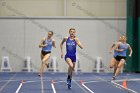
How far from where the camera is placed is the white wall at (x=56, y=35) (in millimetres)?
24766

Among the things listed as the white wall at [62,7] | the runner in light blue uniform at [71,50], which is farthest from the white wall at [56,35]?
the runner in light blue uniform at [71,50]

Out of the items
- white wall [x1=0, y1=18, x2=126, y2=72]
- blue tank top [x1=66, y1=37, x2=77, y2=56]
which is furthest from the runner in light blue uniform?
white wall [x1=0, y1=18, x2=126, y2=72]

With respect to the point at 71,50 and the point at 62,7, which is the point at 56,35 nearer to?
the point at 62,7

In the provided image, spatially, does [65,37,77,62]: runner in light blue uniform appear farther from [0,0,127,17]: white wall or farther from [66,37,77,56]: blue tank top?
[0,0,127,17]: white wall

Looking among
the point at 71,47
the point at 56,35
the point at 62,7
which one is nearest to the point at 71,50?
the point at 71,47

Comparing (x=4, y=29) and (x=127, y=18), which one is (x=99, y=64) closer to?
(x=127, y=18)

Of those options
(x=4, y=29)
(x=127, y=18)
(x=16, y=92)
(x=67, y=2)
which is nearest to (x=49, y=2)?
(x=67, y=2)

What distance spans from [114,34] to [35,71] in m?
5.18

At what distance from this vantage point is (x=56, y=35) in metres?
25.0

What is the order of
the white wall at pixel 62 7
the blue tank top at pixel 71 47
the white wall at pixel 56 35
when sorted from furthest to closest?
the white wall at pixel 62 7 → the white wall at pixel 56 35 → the blue tank top at pixel 71 47

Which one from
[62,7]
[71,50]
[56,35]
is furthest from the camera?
[62,7]

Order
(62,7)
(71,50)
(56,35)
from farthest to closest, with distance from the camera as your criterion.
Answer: (62,7) < (56,35) < (71,50)

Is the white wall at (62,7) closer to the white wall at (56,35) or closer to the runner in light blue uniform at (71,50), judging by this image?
the white wall at (56,35)

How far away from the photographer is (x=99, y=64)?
81.0 ft
